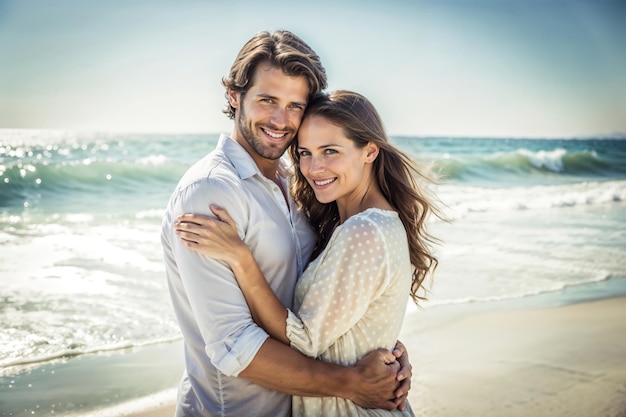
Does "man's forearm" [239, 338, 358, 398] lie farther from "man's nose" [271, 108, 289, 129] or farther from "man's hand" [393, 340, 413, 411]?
"man's nose" [271, 108, 289, 129]

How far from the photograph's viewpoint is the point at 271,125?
9.26ft

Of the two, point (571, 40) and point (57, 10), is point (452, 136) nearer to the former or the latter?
point (571, 40)

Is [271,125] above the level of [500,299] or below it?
above

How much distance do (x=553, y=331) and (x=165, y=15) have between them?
2089 centimetres

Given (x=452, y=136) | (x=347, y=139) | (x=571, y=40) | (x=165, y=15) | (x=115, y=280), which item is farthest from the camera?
(x=452, y=136)

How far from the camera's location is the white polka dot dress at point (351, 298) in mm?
2419

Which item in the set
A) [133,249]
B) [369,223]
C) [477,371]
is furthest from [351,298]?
[133,249]

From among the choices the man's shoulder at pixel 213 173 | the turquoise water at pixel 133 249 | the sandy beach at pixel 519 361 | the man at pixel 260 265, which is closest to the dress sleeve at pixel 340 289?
the man at pixel 260 265

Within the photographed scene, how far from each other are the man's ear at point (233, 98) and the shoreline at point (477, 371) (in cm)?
245

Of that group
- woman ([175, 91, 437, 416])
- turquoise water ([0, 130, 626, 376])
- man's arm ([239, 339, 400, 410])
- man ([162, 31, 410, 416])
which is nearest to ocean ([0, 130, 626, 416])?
turquoise water ([0, 130, 626, 376])

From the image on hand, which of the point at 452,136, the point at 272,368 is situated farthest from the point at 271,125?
the point at 452,136

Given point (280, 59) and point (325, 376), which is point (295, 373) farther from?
point (280, 59)

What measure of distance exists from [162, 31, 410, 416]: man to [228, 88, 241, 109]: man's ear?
0.06 ft

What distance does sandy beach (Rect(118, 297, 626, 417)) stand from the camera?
4277mm
